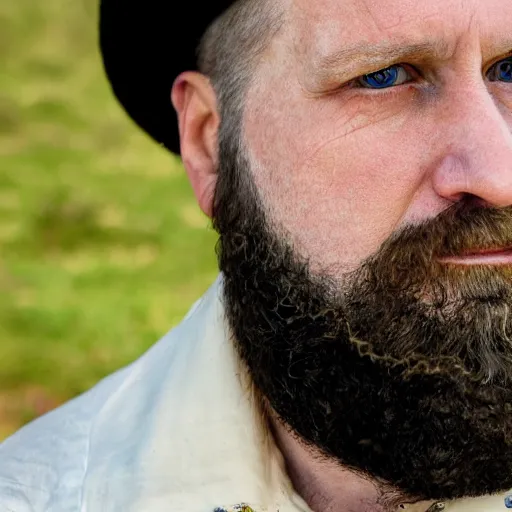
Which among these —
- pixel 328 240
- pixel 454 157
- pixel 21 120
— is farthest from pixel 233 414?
pixel 21 120

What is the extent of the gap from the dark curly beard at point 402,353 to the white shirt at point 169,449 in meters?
0.12

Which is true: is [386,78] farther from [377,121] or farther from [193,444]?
[193,444]

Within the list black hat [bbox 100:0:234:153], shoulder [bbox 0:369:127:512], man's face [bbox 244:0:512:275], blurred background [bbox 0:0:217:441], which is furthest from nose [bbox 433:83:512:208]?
blurred background [bbox 0:0:217:441]

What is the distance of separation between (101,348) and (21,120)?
562 centimetres

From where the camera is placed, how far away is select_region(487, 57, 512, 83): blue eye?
231cm

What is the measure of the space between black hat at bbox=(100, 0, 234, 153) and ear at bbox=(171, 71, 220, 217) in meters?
0.08

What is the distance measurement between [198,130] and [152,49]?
303 millimetres

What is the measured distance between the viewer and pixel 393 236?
2.27 metres

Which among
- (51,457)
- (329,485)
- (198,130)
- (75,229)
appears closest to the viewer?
(329,485)

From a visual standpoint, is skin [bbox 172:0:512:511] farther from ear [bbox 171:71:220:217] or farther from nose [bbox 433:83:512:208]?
ear [bbox 171:71:220:217]

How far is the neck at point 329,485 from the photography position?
252 cm

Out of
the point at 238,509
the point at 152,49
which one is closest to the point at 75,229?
the point at 152,49

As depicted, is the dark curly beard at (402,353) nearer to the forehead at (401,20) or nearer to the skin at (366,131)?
the skin at (366,131)

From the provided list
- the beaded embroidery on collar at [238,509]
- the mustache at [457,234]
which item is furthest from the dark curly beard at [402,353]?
the beaded embroidery on collar at [238,509]
